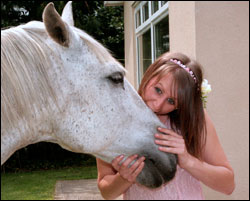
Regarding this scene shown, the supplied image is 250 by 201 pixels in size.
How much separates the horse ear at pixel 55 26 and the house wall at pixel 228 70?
2.37 meters

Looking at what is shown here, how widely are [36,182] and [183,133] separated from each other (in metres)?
6.28

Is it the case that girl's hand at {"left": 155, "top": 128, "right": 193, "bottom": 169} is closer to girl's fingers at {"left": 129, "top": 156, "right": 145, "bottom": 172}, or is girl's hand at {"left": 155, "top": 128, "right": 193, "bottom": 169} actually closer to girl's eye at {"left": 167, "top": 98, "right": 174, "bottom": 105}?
girl's fingers at {"left": 129, "top": 156, "right": 145, "bottom": 172}

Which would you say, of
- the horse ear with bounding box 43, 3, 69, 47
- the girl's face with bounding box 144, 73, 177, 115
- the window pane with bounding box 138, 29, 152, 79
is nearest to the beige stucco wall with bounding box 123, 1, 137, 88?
the window pane with bounding box 138, 29, 152, 79

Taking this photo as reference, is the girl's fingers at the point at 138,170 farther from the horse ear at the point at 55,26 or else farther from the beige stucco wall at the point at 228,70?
the beige stucco wall at the point at 228,70

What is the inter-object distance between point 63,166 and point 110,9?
5.38 meters

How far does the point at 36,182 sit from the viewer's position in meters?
7.40

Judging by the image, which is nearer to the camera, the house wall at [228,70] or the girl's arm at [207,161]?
the girl's arm at [207,161]

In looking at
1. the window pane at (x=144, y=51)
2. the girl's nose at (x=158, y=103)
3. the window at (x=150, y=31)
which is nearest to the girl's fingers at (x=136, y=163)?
the girl's nose at (x=158, y=103)

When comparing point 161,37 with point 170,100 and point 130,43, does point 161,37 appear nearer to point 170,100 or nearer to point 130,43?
point 130,43

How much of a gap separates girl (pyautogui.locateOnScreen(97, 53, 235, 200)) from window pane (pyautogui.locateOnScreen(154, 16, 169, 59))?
2.80m

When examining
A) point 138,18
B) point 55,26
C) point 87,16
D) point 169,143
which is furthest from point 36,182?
point 55,26

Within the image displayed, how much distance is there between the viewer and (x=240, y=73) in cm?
345

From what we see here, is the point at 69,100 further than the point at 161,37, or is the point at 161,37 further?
the point at 161,37

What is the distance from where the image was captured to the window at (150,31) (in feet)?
15.4
